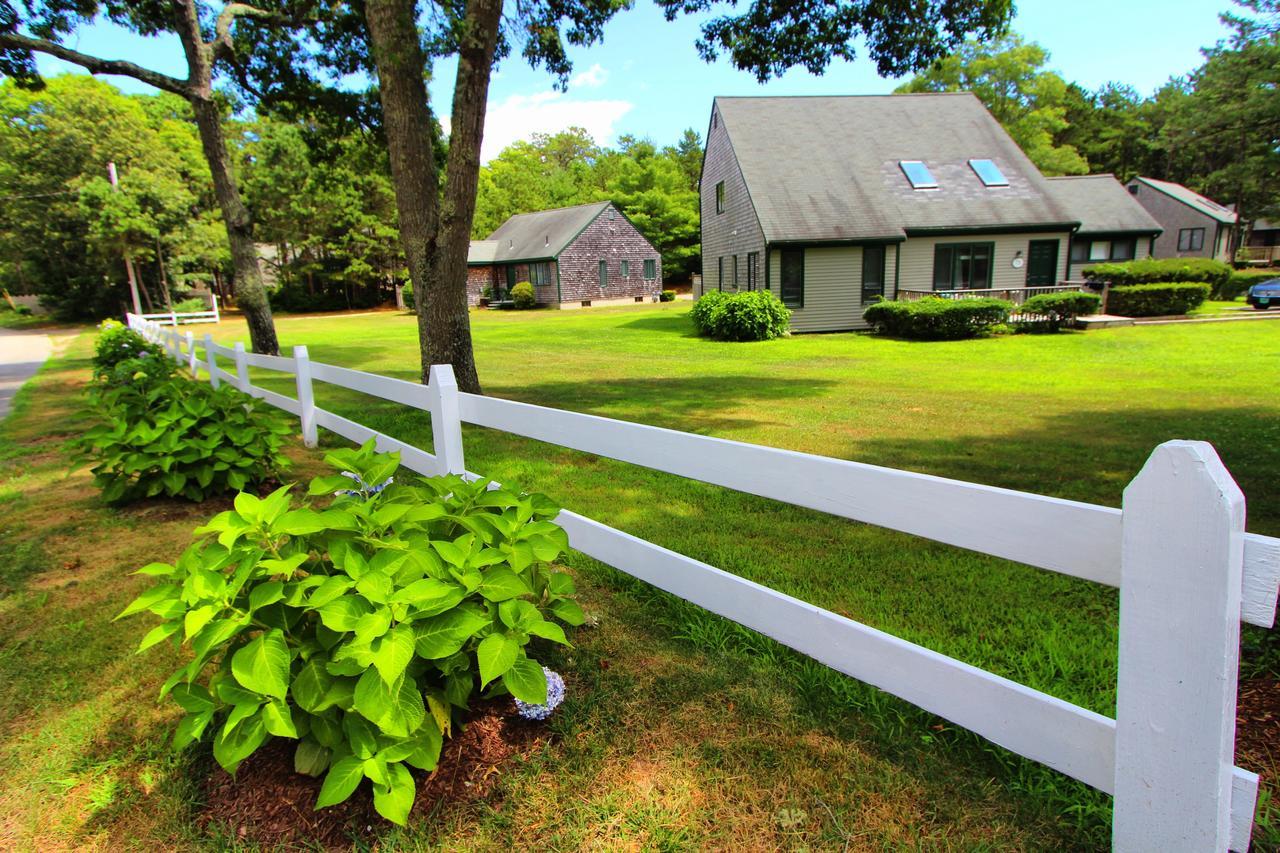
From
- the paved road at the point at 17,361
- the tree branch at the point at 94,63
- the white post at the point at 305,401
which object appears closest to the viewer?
the white post at the point at 305,401

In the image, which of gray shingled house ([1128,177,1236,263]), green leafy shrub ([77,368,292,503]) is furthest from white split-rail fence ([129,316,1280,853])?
gray shingled house ([1128,177,1236,263])

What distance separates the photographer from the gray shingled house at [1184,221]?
42812 mm

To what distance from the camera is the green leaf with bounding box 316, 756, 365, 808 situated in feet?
6.65

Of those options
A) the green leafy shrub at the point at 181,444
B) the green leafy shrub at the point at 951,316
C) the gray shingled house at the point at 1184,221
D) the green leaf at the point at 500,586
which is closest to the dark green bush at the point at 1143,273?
the green leafy shrub at the point at 951,316

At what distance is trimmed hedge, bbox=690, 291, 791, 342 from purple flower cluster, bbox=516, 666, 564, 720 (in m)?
18.5

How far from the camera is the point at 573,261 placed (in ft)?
148

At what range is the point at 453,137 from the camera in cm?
781

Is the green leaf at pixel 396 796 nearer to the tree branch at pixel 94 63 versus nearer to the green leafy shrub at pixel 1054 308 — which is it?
the tree branch at pixel 94 63

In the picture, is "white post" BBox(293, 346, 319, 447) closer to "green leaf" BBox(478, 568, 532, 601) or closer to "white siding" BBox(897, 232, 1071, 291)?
"green leaf" BBox(478, 568, 532, 601)

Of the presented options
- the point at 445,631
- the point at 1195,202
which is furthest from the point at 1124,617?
the point at 1195,202

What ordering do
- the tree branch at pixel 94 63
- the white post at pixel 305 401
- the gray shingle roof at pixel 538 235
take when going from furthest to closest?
the gray shingle roof at pixel 538 235, the tree branch at pixel 94 63, the white post at pixel 305 401

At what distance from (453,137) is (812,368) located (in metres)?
8.88

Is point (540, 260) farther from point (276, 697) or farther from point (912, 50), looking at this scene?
point (276, 697)

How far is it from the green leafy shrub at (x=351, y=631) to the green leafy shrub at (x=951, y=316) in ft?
61.5
